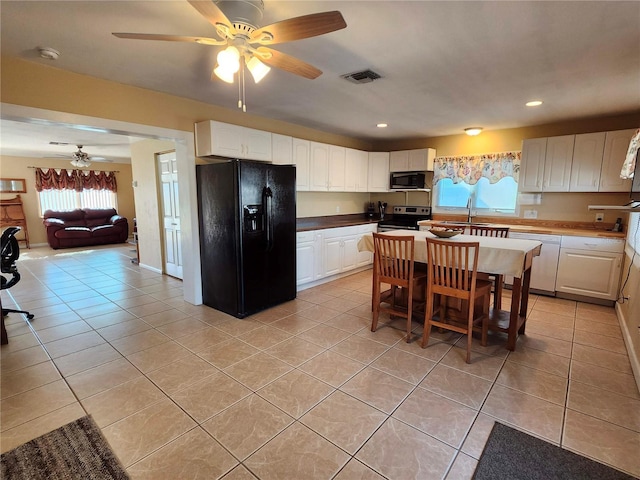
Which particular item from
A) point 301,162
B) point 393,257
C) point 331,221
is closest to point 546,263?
point 393,257

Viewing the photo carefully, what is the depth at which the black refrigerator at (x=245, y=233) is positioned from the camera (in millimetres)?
3369

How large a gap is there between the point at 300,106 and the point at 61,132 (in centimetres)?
425

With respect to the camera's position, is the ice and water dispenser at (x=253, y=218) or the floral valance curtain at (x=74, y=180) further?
the floral valance curtain at (x=74, y=180)

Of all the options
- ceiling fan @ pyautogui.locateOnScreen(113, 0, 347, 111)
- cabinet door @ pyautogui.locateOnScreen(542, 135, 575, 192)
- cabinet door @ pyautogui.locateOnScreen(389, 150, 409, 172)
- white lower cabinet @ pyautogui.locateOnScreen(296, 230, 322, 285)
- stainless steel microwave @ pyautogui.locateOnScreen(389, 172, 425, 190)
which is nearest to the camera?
ceiling fan @ pyautogui.locateOnScreen(113, 0, 347, 111)

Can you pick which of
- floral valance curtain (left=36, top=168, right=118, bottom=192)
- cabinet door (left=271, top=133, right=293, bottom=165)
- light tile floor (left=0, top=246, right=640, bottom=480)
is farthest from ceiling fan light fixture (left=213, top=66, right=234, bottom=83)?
floral valance curtain (left=36, top=168, right=118, bottom=192)

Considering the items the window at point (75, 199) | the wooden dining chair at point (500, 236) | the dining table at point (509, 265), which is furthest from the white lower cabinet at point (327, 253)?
the window at point (75, 199)

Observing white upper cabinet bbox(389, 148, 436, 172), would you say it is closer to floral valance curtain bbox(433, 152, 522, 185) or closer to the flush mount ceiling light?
floral valance curtain bbox(433, 152, 522, 185)

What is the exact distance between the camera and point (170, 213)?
5051mm

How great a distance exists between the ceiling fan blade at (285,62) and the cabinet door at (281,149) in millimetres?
2127

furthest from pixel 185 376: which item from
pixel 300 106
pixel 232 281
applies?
pixel 300 106

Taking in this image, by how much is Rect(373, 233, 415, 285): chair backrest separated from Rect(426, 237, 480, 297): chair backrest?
7.9 inches

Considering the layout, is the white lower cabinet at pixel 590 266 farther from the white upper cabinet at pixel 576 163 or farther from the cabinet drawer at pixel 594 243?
the white upper cabinet at pixel 576 163

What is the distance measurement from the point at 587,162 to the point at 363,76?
3449 mm

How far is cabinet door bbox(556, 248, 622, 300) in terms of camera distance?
12.3ft
